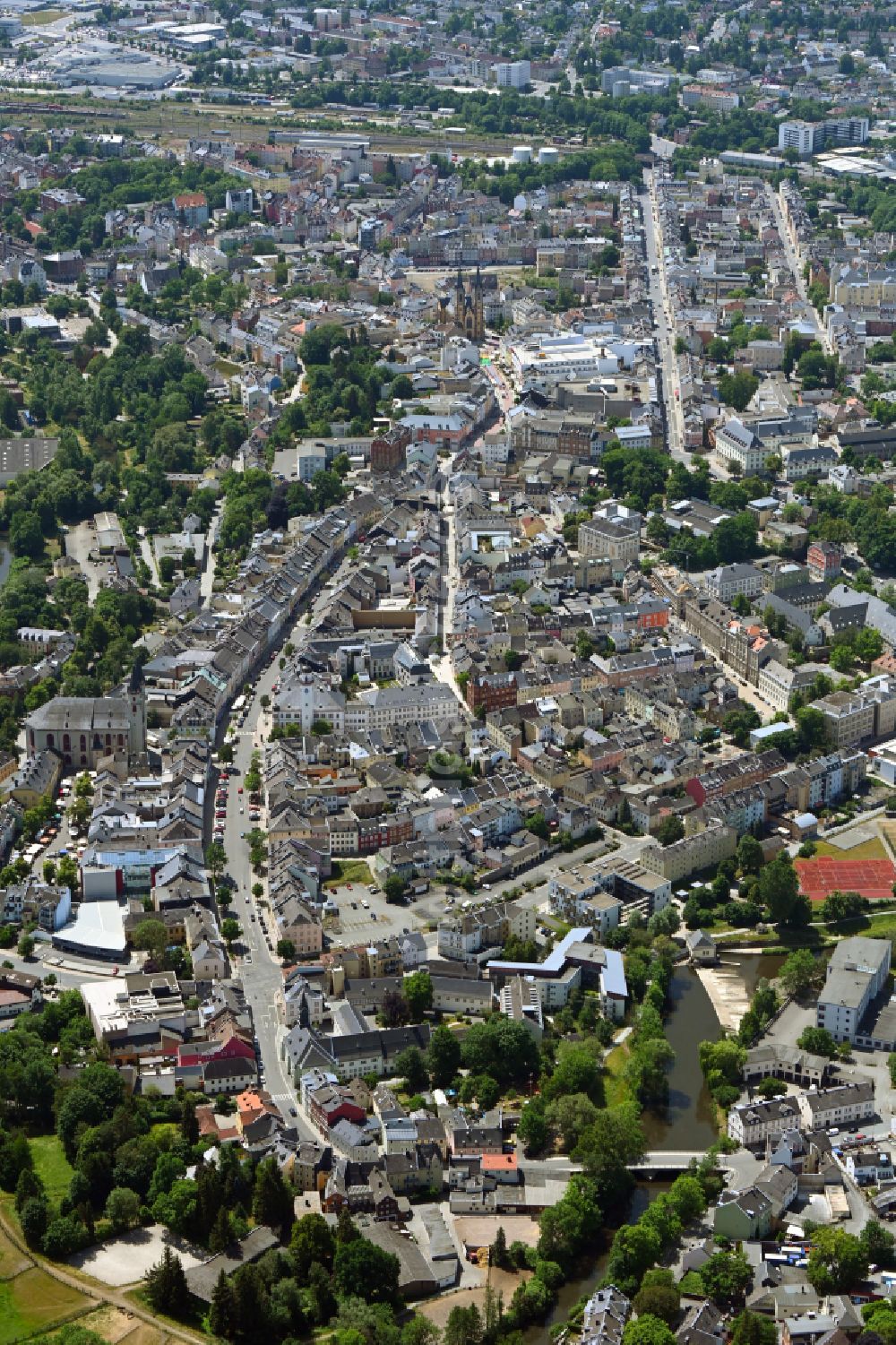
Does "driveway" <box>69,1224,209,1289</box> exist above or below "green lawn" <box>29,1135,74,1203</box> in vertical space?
above

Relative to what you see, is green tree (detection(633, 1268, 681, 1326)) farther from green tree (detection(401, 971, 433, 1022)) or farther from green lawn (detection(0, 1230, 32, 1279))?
green lawn (detection(0, 1230, 32, 1279))

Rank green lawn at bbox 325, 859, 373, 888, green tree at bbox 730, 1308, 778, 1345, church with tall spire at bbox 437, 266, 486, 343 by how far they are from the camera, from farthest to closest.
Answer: church with tall spire at bbox 437, 266, 486, 343 → green lawn at bbox 325, 859, 373, 888 → green tree at bbox 730, 1308, 778, 1345

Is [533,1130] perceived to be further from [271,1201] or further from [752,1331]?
[752,1331]

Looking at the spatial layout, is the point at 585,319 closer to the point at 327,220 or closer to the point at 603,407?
the point at 603,407

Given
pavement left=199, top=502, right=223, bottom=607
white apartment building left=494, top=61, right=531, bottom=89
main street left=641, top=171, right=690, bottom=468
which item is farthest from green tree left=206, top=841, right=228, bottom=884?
white apartment building left=494, top=61, right=531, bottom=89

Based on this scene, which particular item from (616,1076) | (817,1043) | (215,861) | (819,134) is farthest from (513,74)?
(616,1076)

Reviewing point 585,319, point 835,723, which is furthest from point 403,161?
point 835,723
